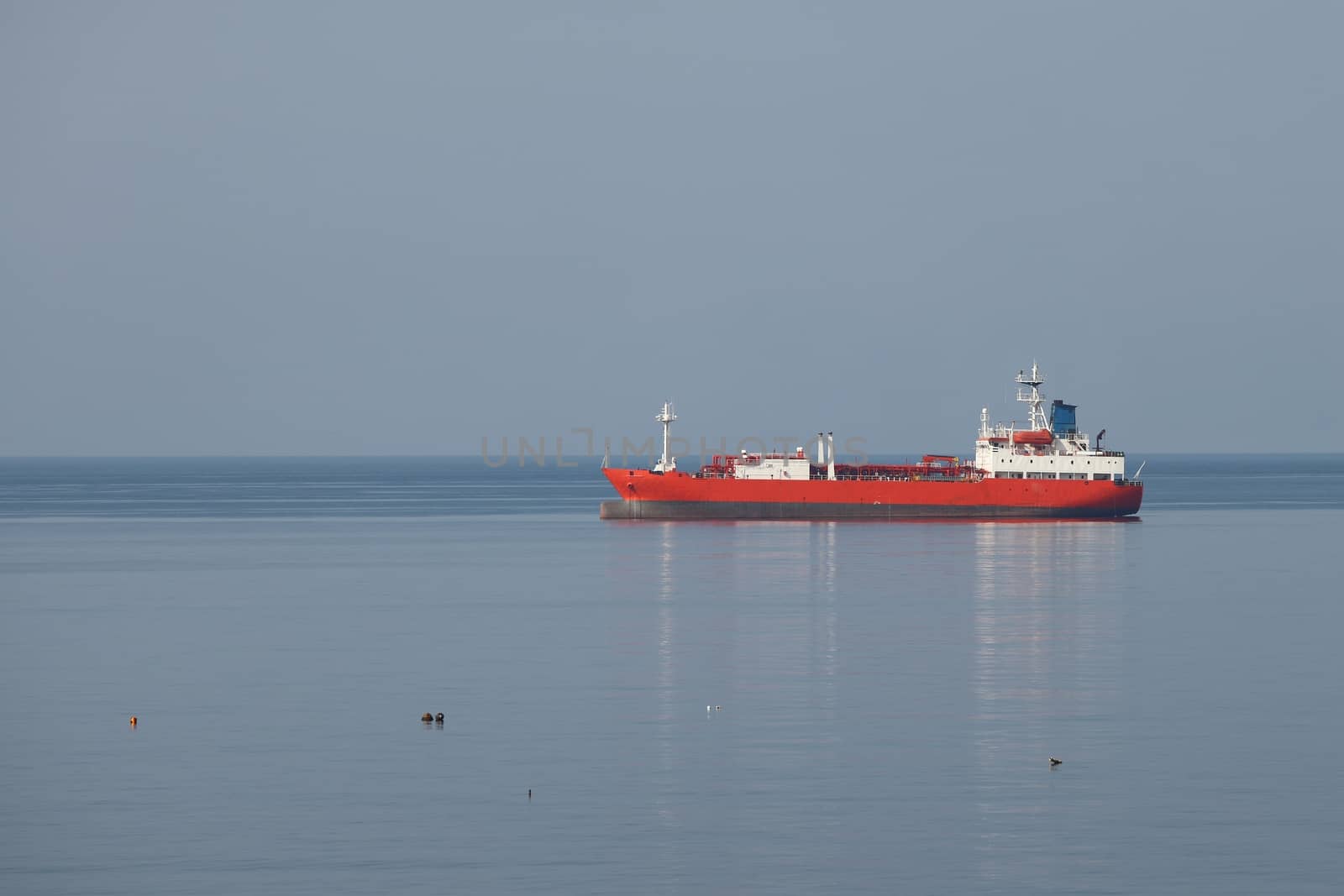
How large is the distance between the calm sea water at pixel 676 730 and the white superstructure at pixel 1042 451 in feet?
108

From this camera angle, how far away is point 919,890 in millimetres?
22594

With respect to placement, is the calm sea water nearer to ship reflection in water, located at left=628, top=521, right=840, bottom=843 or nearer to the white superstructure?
ship reflection in water, located at left=628, top=521, right=840, bottom=843

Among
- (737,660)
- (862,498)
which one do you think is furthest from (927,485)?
(737,660)

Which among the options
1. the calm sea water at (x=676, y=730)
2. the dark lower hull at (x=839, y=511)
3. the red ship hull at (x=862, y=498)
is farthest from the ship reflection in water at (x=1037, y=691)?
the dark lower hull at (x=839, y=511)

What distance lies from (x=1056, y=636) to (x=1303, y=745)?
16.5 meters

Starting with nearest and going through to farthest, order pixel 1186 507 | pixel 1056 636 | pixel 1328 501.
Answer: pixel 1056 636, pixel 1186 507, pixel 1328 501

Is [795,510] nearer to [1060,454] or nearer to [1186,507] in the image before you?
[1060,454]

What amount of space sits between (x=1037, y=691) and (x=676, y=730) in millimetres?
9437

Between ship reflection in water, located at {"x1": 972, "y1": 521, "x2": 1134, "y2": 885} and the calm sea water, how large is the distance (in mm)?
127

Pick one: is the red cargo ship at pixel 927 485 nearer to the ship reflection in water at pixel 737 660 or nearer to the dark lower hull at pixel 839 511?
the dark lower hull at pixel 839 511

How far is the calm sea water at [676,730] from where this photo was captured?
946 inches

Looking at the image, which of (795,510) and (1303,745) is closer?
(1303,745)

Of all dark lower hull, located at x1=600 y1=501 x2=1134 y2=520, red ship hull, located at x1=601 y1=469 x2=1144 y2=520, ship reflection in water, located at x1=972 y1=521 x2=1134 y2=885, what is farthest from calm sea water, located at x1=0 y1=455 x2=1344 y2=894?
dark lower hull, located at x1=600 y1=501 x2=1134 y2=520

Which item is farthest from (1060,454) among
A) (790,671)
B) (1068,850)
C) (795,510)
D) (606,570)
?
(1068,850)
